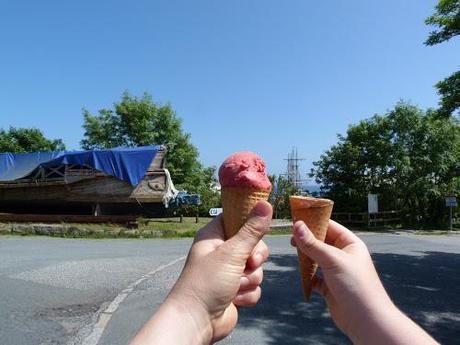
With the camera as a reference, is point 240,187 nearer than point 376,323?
No

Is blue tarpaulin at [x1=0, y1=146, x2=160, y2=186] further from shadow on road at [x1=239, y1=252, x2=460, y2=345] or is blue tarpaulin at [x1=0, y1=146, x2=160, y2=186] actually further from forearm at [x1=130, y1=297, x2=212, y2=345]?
forearm at [x1=130, y1=297, x2=212, y2=345]

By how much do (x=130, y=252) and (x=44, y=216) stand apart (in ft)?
27.6

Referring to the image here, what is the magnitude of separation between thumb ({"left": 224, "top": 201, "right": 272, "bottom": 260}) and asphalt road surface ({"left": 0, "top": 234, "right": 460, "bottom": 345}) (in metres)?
4.31

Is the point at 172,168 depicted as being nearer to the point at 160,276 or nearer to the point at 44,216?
the point at 44,216

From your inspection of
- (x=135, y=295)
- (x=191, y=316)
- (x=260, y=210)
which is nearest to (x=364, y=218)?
(x=135, y=295)

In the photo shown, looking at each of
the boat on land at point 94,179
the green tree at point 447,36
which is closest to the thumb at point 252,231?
the green tree at point 447,36

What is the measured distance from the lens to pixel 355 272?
2006 mm

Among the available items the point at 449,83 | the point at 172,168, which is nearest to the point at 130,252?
the point at 449,83

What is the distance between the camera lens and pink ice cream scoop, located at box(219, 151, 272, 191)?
2152mm

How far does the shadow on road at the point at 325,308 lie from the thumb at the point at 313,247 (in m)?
4.27

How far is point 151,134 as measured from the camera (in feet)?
105

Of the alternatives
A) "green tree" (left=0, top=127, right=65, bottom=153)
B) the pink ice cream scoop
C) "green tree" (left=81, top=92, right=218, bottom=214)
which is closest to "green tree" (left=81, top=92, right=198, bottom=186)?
"green tree" (left=81, top=92, right=218, bottom=214)

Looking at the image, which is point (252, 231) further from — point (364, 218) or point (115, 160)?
point (364, 218)

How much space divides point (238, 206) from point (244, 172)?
160 mm
